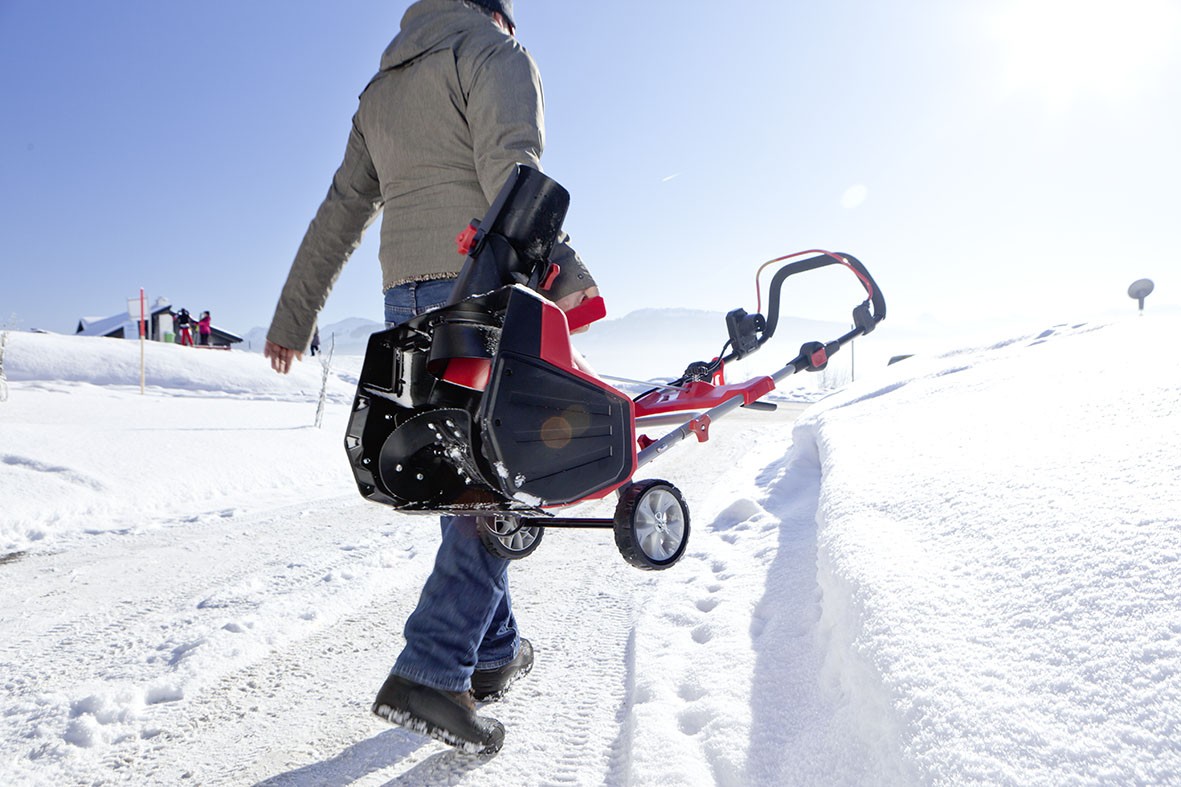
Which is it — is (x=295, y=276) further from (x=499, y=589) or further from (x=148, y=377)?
(x=148, y=377)

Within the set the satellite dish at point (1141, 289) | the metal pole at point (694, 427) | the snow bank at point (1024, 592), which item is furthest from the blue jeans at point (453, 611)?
the satellite dish at point (1141, 289)

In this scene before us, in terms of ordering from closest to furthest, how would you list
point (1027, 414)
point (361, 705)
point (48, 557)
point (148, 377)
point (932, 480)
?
point (361, 705)
point (932, 480)
point (1027, 414)
point (48, 557)
point (148, 377)

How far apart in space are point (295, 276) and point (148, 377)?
15.6 metres

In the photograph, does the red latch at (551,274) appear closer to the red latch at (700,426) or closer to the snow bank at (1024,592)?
the red latch at (700,426)

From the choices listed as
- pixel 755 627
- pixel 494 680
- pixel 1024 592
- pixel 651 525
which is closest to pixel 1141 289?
pixel 755 627

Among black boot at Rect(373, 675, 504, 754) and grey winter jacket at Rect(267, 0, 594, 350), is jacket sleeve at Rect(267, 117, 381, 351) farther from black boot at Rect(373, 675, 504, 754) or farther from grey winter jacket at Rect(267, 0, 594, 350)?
black boot at Rect(373, 675, 504, 754)

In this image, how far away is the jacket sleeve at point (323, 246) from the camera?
2.13 meters

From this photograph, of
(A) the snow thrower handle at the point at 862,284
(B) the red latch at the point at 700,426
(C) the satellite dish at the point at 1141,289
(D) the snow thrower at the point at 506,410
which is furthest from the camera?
(C) the satellite dish at the point at 1141,289

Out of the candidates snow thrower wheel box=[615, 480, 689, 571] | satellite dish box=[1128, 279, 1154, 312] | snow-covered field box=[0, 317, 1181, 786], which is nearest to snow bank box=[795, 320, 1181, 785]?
snow-covered field box=[0, 317, 1181, 786]

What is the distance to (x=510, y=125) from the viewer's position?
5.24 ft

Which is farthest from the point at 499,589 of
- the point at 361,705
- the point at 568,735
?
the point at 361,705

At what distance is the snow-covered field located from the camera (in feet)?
3.70

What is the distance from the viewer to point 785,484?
414cm

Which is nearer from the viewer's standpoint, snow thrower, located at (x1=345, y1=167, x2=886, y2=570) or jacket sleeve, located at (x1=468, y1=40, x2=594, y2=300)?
snow thrower, located at (x1=345, y1=167, x2=886, y2=570)
